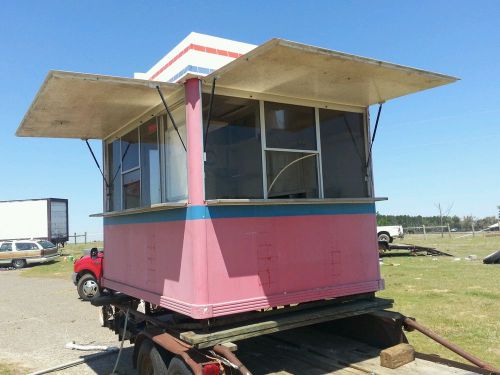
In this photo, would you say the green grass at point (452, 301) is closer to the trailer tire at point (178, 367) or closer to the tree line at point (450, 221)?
the trailer tire at point (178, 367)

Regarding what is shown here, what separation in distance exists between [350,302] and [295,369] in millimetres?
988

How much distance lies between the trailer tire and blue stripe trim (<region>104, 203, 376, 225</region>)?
123 cm

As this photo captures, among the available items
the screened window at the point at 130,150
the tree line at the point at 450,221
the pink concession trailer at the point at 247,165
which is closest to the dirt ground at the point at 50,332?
the pink concession trailer at the point at 247,165

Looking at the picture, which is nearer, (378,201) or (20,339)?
(378,201)

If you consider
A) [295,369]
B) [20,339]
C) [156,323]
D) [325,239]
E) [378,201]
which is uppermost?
[378,201]

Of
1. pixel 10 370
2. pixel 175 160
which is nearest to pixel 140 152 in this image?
pixel 175 160

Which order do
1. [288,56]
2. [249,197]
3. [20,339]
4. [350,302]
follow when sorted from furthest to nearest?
[20,339]
[350,302]
[249,197]
[288,56]

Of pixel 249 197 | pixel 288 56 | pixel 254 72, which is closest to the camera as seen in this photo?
pixel 288 56

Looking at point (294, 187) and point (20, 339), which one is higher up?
point (294, 187)

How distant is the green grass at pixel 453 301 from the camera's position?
654 cm

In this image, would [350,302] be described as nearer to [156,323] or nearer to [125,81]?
[156,323]

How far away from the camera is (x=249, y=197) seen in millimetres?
4449

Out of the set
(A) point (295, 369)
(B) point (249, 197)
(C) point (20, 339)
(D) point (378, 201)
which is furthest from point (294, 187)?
(C) point (20, 339)

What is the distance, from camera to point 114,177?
6.55 m
